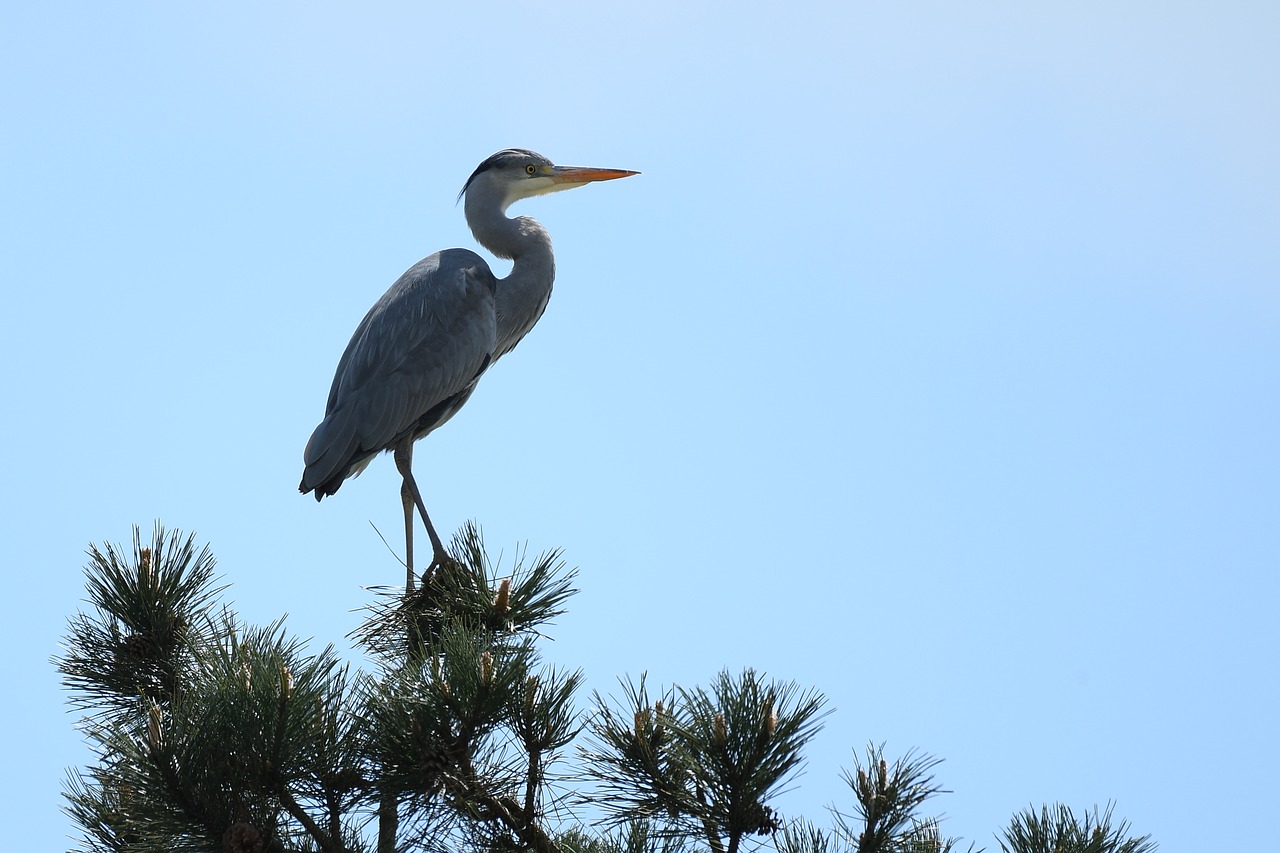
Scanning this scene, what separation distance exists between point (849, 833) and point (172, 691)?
197 centimetres

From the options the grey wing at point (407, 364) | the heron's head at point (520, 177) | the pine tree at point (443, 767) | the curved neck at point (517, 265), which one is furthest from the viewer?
the heron's head at point (520, 177)

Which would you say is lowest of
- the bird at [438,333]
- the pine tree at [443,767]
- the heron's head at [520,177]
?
the pine tree at [443,767]

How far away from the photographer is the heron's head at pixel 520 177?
283 inches

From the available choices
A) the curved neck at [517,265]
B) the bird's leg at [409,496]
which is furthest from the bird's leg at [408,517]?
the curved neck at [517,265]

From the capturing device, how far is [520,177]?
286 inches

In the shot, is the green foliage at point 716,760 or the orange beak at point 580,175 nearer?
the green foliage at point 716,760

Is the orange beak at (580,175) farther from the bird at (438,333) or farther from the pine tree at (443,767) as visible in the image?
the pine tree at (443,767)

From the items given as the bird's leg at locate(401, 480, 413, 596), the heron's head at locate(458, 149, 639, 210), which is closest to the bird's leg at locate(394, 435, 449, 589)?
the bird's leg at locate(401, 480, 413, 596)

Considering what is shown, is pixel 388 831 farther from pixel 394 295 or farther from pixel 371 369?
pixel 394 295

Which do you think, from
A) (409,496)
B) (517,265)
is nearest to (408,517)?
(409,496)

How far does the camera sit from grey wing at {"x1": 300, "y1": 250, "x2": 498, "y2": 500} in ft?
18.9

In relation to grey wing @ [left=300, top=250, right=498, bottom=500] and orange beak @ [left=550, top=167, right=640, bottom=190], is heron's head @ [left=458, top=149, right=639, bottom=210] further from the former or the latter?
grey wing @ [left=300, top=250, right=498, bottom=500]

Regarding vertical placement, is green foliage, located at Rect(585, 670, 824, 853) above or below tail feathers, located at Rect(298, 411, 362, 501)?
below

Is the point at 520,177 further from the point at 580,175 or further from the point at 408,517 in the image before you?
the point at 408,517
